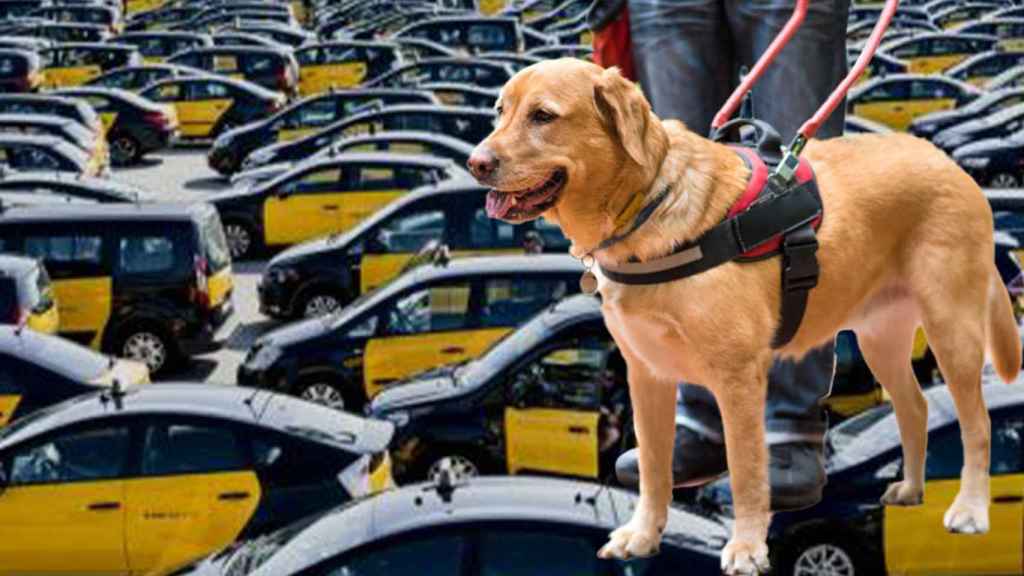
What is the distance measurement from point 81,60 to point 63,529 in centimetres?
2323

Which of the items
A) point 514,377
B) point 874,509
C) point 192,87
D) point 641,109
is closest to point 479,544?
point 874,509

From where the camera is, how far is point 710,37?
2641 mm

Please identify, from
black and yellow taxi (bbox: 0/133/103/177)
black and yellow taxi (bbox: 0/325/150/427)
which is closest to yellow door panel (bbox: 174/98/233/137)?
black and yellow taxi (bbox: 0/133/103/177)

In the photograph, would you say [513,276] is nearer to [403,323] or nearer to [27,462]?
[403,323]

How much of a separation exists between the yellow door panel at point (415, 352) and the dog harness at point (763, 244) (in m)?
12.0

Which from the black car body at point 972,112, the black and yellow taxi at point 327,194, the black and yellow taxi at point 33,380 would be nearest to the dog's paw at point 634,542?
the black and yellow taxi at point 33,380

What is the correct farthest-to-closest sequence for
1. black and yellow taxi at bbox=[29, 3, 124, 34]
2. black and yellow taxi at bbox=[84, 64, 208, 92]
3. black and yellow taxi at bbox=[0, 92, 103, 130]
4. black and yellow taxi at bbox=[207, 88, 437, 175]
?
black and yellow taxi at bbox=[29, 3, 124, 34]
black and yellow taxi at bbox=[84, 64, 208, 92]
black and yellow taxi at bbox=[207, 88, 437, 175]
black and yellow taxi at bbox=[0, 92, 103, 130]

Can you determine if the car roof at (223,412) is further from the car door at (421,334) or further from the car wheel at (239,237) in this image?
the car wheel at (239,237)

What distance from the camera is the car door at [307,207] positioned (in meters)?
20.3

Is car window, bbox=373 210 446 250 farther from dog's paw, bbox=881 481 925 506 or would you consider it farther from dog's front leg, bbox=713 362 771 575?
dog's front leg, bbox=713 362 771 575

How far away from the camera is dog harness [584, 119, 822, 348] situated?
216cm

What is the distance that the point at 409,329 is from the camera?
14.7 m

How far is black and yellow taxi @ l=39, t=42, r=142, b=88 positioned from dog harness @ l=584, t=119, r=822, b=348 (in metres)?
31.4

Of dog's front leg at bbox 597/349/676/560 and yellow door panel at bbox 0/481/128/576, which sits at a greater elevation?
dog's front leg at bbox 597/349/676/560
